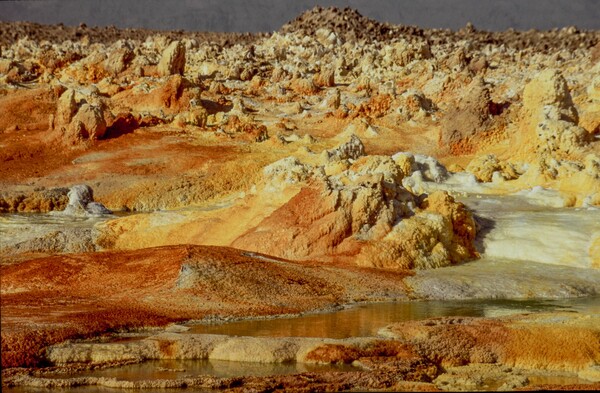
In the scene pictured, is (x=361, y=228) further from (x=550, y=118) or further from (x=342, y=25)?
(x=342, y=25)

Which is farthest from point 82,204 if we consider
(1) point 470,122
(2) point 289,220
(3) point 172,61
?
(3) point 172,61

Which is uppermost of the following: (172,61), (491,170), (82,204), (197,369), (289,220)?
(172,61)

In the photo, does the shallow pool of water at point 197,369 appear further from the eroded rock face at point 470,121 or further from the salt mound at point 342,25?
the salt mound at point 342,25

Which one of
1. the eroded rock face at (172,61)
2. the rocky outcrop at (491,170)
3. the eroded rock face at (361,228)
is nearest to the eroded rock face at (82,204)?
the eroded rock face at (361,228)

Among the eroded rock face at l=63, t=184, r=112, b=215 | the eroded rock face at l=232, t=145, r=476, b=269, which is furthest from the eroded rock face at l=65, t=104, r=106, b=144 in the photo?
the eroded rock face at l=232, t=145, r=476, b=269

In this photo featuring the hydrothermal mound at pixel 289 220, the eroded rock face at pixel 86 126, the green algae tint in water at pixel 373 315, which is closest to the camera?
the hydrothermal mound at pixel 289 220

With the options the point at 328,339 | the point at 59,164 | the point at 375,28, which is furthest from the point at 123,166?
the point at 375,28
